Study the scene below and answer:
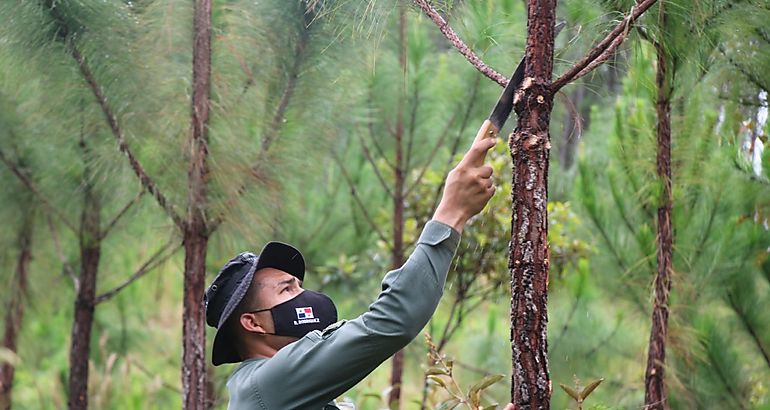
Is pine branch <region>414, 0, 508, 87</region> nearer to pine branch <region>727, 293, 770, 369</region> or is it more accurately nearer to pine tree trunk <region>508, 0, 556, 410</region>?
pine tree trunk <region>508, 0, 556, 410</region>

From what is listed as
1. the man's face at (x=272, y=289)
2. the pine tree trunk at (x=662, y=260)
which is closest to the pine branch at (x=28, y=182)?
the pine tree trunk at (x=662, y=260)

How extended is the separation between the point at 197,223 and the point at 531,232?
2.48 metres

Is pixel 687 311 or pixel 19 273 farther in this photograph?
pixel 19 273

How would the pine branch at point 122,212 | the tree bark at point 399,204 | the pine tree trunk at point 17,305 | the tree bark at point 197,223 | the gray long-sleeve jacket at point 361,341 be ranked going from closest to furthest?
the gray long-sleeve jacket at point 361,341, the tree bark at point 197,223, the pine branch at point 122,212, the tree bark at point 399,204, the pine tree trunk at point 17,305

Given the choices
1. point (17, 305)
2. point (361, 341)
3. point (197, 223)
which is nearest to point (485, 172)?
point (361, 341)

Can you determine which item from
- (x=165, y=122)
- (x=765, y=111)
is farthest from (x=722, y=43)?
(x=165, y=122)

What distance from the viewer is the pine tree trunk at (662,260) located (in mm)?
3830

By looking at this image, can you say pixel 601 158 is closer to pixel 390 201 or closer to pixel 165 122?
pixel 390 201

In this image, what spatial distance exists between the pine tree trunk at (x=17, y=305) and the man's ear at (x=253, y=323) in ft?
15.6

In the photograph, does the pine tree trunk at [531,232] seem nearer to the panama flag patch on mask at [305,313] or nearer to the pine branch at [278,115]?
the panama flag patch on mask at [305,313]

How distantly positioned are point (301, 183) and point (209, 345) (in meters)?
2.18

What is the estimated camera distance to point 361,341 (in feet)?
6.75

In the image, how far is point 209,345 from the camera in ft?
23.6

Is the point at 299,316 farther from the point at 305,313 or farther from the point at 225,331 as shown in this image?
the point at 225,331
